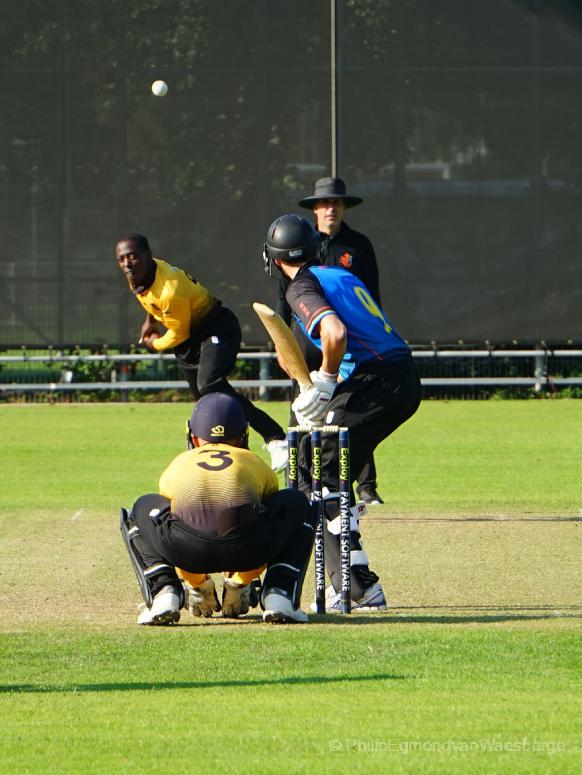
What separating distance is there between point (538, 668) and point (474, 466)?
9068 millimetres

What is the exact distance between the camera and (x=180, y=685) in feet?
20.0

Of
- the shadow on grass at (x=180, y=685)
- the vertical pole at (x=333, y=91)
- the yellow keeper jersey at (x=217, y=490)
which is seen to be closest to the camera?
the shadow on grass at (x=180, y=685)

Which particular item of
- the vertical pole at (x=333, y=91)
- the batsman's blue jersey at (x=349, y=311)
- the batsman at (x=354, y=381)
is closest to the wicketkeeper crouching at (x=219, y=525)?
the batsman at (x=354, y=381)

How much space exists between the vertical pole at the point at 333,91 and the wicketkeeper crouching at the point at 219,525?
14.6 meters

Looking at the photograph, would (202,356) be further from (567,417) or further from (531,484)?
(567,417)

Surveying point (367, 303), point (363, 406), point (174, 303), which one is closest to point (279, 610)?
point (363, 406)

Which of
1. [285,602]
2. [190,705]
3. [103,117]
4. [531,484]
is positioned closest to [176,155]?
[103,117]

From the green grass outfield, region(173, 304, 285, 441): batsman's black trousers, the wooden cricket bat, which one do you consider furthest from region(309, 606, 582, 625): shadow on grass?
region(173, 304, 285, 441): batsman's black trousers

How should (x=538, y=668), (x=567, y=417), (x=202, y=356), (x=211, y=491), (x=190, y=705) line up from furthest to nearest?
(x=567, y=417), (x=202, y=356), (x=211, y=491), (x=538, y=668), (x=190, y=705)

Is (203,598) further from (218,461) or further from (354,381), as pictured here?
(354,381)

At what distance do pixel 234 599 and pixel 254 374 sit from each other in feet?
50.4

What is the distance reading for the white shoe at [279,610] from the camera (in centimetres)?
751

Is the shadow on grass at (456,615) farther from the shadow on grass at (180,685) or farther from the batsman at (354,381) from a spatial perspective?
the shadow on grass at (180,685)

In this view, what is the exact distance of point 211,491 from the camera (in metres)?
7.28
